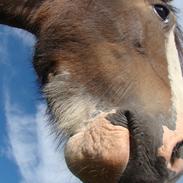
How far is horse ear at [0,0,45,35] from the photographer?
437 centimetres

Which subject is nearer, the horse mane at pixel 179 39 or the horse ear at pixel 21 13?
the horse mane at pixel 179 39

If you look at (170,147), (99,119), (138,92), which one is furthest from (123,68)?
(170,147)

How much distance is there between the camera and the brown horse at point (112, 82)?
330cm

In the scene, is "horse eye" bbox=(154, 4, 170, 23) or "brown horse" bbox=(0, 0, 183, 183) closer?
"brown horse" bbox=(0, 0, 183, 183)

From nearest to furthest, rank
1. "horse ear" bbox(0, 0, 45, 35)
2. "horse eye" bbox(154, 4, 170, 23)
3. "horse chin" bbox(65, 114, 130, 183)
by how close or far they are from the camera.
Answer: "horse chin" bbox(65, 114, 130, 183)
"horse eye" bbox(154, 4, 170, 23)
"horse ear" bbox(0, 0, 45, 35)

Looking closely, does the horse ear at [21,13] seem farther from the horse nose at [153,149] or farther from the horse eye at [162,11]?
the horse nose at [153,149]

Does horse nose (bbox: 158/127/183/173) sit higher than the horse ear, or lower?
higher

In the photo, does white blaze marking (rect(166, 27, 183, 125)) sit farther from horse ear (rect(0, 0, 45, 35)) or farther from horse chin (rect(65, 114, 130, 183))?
horse ear (rect(0, 0, 45, 35))

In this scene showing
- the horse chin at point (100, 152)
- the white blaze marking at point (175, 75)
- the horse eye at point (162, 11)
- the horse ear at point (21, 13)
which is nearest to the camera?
the horse chin at point (100, 152)

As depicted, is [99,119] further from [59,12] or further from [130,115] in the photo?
[59,12]

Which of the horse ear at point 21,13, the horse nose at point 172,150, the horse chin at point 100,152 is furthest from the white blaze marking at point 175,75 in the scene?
the horse ear at point 21,13

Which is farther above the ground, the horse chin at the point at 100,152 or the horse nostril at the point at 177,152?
the horse nostril at the point at 177,152

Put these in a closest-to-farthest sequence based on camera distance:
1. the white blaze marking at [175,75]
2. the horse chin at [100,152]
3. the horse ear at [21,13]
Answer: the horse chin at [100,152] < the white blaze marking at [175,75] < the horse ear at [21,13]

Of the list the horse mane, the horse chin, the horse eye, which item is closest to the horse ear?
the horse eye
